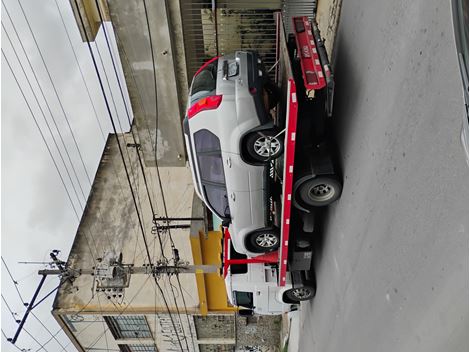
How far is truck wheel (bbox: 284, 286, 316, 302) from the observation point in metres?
8.14

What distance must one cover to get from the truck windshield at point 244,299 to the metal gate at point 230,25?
6035mm

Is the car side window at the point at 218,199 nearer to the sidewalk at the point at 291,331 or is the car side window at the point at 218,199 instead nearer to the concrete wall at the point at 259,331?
the sidewalk at the point at 291,331

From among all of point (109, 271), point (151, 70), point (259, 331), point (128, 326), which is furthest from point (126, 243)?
→ point (259, 331)

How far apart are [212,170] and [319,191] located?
1.72 meters

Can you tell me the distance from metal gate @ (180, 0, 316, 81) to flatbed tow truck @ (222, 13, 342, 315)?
3.86 metres

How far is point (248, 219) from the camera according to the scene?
683cm

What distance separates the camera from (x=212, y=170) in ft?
21.8

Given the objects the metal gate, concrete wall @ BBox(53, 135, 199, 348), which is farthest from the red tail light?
concrete wall @ BBox(53, 135, 199, 348)

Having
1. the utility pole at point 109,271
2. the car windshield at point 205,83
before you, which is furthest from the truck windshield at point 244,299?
the car windshield at point 205,83

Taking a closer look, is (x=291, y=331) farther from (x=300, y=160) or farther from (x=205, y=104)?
(x=205, y=104)

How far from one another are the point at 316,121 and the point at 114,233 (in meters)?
9.70

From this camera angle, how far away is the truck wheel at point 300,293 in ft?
26.7

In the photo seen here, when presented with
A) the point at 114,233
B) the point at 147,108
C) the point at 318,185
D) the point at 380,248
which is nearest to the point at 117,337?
the point at 114,233

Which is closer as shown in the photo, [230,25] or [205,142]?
[205,142]
